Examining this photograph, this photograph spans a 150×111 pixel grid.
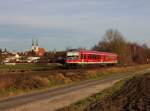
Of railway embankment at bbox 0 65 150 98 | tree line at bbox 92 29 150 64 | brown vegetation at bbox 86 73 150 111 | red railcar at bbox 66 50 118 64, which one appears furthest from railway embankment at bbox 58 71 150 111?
tree line at bbox 92 29 150 64

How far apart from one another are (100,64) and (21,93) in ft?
141

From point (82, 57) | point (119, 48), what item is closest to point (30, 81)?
point (82, 57)

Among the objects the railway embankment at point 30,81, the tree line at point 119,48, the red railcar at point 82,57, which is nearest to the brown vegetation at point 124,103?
the railway embankment at point 30,81

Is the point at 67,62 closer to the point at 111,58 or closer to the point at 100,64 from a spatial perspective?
the point at 100,64

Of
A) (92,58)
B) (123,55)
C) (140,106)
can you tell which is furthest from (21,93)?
(123,55)

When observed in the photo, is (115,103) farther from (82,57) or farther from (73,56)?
(73,56)

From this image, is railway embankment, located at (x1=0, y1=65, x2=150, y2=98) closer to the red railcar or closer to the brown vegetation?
the brown vegetation

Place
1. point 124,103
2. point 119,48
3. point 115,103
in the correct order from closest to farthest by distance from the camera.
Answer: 1. point 115,103
2. point 124,103
3. point 119,48

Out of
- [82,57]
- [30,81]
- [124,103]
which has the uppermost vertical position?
[82,57]

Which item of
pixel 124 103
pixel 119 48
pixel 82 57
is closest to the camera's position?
pixel 124 103

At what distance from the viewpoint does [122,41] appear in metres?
142

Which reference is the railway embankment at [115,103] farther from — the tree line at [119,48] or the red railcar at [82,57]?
the tree line at [119,48]

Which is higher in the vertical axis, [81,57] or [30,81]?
[81,57]

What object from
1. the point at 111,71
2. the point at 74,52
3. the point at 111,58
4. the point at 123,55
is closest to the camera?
the point at 74,52
